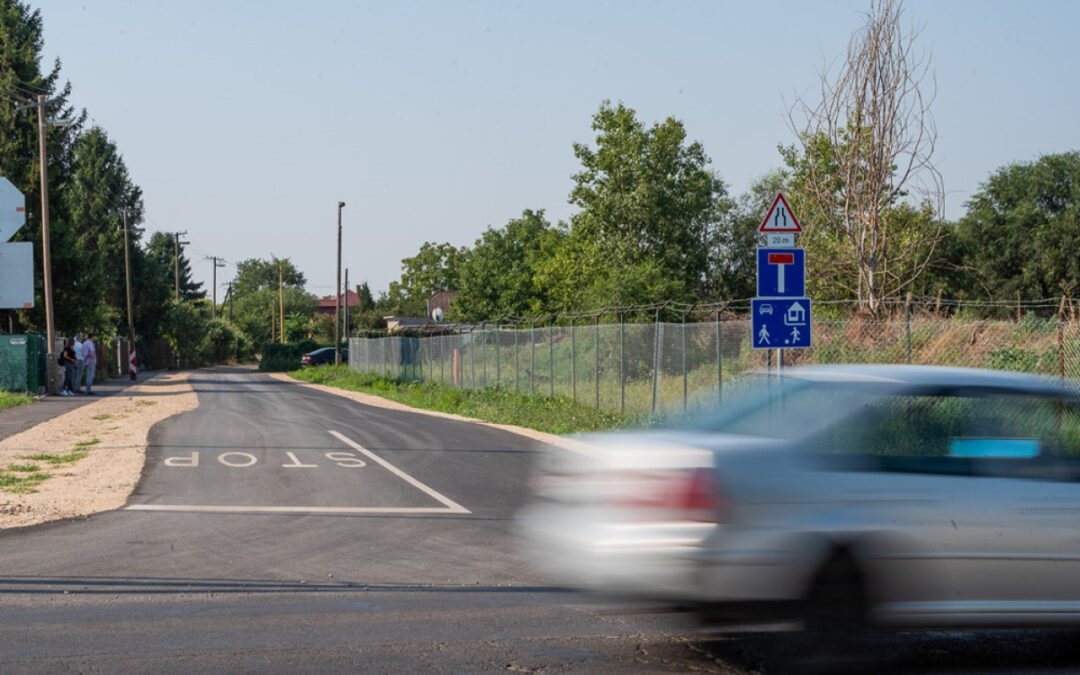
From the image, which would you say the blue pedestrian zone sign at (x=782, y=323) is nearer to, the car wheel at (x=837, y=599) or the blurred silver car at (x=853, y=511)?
the blurred silver car at (x=853, y=511)

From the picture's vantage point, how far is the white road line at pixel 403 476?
12.3 metres

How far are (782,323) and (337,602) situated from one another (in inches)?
274

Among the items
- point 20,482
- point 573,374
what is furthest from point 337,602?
point 573,374

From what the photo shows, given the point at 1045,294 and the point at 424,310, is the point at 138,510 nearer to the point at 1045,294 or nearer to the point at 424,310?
the point at 1045,294

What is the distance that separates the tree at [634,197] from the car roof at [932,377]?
155ft

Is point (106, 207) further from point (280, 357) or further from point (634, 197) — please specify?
point (634, 197)

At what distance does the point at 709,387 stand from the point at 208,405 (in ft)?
49.0

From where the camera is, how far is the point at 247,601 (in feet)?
24.6

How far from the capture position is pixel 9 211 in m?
37.6

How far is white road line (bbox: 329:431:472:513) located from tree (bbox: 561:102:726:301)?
115 ft

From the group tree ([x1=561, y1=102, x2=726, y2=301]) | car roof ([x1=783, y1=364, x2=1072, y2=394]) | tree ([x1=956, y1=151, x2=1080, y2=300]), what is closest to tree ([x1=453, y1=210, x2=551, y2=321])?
tree ([x1=561, y1=102, x2=726, y2=301])

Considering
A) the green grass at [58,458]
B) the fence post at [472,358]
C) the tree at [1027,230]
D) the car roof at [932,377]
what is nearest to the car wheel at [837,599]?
the car roof at [932,377]

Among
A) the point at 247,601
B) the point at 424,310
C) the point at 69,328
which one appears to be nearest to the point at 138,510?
the point at 247,601

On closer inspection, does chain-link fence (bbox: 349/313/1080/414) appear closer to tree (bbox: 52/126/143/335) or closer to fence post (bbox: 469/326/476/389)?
fence post (bbox: 469/326/476/389)
